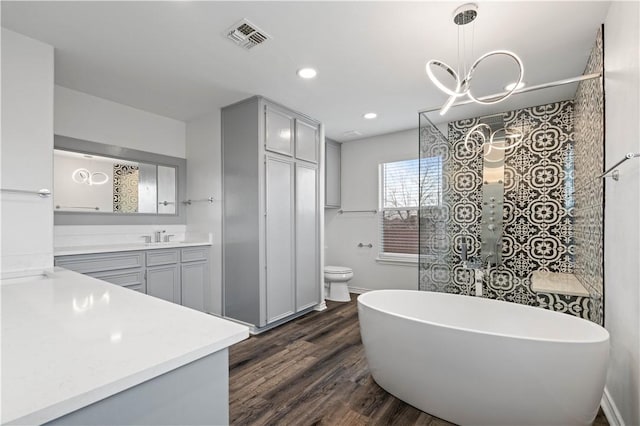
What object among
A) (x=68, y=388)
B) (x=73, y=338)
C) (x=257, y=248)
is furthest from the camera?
(x=257, y=248)

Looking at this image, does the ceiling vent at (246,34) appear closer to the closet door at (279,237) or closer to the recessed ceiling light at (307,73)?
the recessed ceiling light at (307,73)

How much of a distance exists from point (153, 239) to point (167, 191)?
24.4 inches

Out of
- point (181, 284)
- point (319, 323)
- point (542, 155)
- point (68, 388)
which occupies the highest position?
point (542, 155)

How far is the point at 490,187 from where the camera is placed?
2.91m

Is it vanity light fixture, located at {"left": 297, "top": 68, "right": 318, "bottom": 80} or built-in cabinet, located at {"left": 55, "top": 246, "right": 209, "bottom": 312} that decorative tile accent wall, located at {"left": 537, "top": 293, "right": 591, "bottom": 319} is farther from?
built-in cabinet, located at {"left": 55, "top": 246, "right": 209, "bottom": 312}

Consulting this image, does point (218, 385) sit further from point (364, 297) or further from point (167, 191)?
point (167, 191)

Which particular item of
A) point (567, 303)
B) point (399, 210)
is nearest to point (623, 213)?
point (567, 303)

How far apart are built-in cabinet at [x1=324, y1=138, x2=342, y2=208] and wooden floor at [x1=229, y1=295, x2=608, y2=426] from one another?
2138 millimetres

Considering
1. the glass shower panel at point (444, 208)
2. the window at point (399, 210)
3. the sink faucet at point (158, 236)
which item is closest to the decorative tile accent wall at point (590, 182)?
the glass shower panel at point (444, 208)

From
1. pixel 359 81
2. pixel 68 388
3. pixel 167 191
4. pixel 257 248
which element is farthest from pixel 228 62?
pixel 68 388

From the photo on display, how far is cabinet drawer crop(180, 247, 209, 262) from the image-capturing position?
3387 mm

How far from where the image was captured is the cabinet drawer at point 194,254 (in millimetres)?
3387

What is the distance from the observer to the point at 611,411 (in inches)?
70.7

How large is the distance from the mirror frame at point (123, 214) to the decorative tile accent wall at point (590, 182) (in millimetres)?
4119
